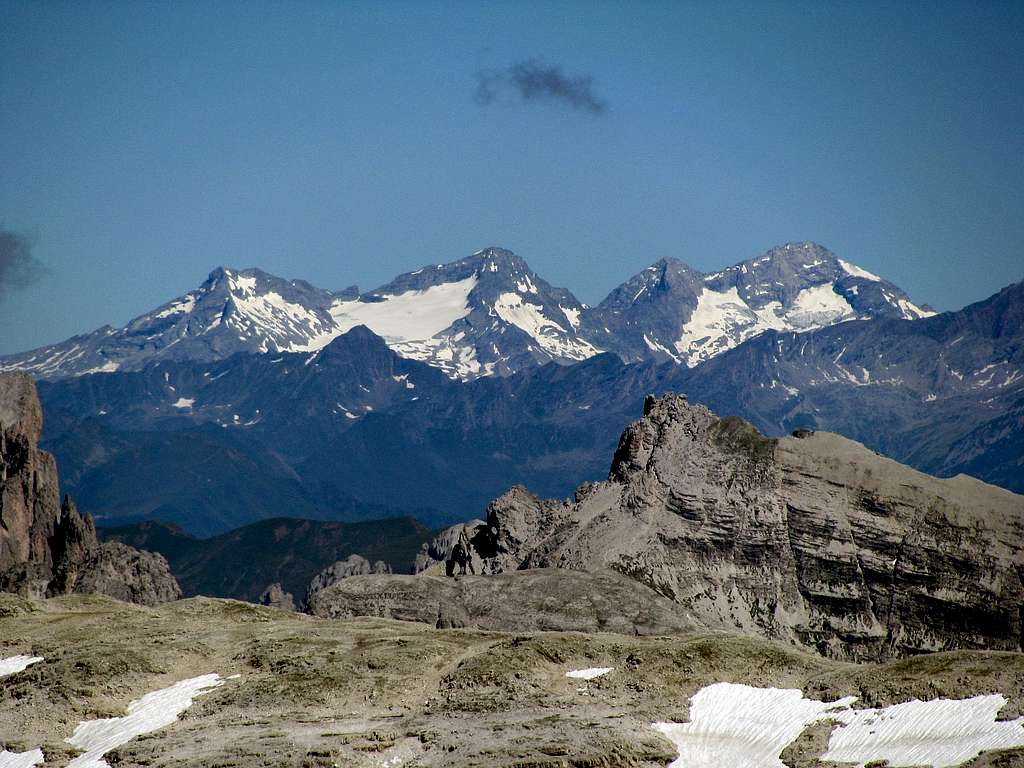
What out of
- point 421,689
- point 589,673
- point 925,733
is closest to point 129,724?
point 421,689

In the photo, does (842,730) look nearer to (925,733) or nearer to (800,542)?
(925,733)

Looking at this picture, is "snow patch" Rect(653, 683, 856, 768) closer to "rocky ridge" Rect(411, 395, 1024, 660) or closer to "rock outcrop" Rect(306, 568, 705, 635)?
"rock outcrop" Rect(306, 568, 705, 635)

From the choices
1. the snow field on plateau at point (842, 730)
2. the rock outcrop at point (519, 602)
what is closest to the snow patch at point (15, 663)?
the snow field on plateau at point (842, 730)

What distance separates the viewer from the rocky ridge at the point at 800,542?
16950 centimetres

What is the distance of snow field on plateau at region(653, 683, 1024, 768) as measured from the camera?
69.9 m

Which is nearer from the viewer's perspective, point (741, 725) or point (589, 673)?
point (741, 725)

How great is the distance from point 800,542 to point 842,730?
104733 mm

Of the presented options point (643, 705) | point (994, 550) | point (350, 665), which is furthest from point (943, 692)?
point (994, 550)

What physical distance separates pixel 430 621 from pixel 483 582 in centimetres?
709

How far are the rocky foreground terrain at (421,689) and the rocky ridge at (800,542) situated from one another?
66.3m

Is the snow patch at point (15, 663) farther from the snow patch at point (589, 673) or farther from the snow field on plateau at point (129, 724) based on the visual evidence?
the snow patch at point (589, 673)

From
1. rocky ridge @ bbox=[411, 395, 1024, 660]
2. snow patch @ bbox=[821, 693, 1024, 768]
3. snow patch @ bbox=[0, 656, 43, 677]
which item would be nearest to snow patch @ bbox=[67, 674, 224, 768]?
snow patch @ bbox=[0, 656, 43, 677]

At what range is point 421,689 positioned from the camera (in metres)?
92.1

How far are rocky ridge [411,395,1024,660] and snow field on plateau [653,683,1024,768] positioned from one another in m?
77.9
